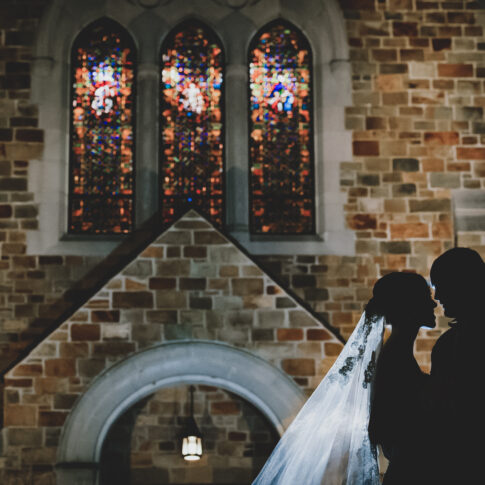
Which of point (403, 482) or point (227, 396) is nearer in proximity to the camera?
point (403, 482)

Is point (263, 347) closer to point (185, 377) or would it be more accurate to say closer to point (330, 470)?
point (185, 377)

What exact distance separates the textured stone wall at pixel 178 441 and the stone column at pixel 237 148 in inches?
73.9

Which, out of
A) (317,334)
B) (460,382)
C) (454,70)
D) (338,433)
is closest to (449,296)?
(460,382)

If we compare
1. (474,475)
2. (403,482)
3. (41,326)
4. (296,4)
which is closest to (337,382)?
(403,482)

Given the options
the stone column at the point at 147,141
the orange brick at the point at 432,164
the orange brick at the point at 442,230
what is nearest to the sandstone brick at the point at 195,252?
the stone column at the point at 147,141

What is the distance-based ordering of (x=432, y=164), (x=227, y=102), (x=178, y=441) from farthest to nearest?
(x=227, y=102) < (x=432, y=164) < (x=178, y=441)

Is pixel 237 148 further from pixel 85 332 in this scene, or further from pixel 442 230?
pixel 85 332

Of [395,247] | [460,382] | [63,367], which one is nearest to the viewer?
[460,382]

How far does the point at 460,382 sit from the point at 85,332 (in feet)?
14.7

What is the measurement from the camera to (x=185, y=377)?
6426 mm

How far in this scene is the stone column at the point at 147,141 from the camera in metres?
8.09

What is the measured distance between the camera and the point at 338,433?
10.3 feet

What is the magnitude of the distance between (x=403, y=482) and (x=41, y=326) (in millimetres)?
5725

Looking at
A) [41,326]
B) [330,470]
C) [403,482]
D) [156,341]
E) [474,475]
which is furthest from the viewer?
[41,326]
